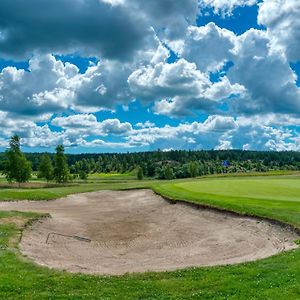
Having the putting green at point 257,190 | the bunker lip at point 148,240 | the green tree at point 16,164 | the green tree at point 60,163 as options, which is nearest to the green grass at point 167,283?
the bunker lip at point 148,240

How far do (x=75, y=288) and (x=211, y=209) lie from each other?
21767 millimetres

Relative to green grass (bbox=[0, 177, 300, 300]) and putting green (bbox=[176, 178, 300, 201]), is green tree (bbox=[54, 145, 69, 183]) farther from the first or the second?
green grass (bbox=[0, 177, 300, 300])

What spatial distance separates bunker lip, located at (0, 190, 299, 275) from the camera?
2127cm

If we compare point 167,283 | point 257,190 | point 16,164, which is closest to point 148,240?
point 167,283

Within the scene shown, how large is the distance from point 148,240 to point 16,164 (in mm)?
69542

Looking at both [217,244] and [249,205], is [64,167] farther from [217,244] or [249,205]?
[217,244]

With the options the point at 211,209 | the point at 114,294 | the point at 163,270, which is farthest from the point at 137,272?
the point at 211,209

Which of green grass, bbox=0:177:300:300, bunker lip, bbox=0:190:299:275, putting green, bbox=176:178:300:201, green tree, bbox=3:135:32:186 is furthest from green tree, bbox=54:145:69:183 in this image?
green grass, bbox=0:177:300:300

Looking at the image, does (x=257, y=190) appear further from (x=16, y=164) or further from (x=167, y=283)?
(x=16, y=164)

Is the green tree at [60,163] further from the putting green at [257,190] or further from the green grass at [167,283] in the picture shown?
the green grass at [167,283]

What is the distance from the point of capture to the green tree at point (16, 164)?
91.4 metres

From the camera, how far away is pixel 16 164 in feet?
300

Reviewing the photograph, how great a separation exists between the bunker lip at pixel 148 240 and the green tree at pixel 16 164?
165ft

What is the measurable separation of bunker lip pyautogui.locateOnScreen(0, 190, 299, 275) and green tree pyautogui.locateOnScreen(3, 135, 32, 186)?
165 ft
